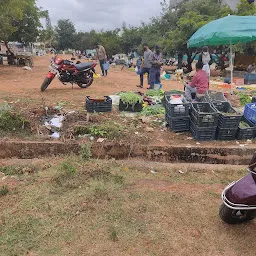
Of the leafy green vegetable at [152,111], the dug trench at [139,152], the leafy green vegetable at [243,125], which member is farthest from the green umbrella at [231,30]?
the dug trench at [139,152]

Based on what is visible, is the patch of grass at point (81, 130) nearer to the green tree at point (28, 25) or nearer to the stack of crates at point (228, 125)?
the stack of crates at point (228, 125)

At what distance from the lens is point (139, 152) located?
5387 mm

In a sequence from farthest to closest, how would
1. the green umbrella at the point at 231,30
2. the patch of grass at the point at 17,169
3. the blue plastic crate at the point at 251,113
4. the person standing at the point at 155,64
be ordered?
the person standing at the point at 155,64, the green umbrella at the point at 231,30, the blue plastic crate at the point at 251,113, the patch of grass at the point at 17,169

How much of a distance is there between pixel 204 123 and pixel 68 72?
18.9ft

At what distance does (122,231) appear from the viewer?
9.93ft

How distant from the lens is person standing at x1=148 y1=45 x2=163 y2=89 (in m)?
9.88

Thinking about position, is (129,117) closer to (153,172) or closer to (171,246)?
(153,172)

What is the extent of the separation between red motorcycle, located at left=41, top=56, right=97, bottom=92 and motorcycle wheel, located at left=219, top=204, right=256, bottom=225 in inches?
300

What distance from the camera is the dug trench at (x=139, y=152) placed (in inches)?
208

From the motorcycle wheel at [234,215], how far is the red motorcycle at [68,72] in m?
7.61

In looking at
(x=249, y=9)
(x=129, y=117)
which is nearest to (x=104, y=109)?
(x=129, y=117)

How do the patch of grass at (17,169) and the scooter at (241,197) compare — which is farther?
the patch of grass at (17,169)

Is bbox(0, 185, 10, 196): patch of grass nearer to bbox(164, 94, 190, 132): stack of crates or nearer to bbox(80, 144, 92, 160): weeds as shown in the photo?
bbox(80, 144, 92, 160): weeds

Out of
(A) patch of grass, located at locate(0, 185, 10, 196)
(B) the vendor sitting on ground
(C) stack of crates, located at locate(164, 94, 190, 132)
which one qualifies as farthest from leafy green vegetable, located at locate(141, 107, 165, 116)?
(A) patch of grass, located at locate(0, 185, 10, 196)
